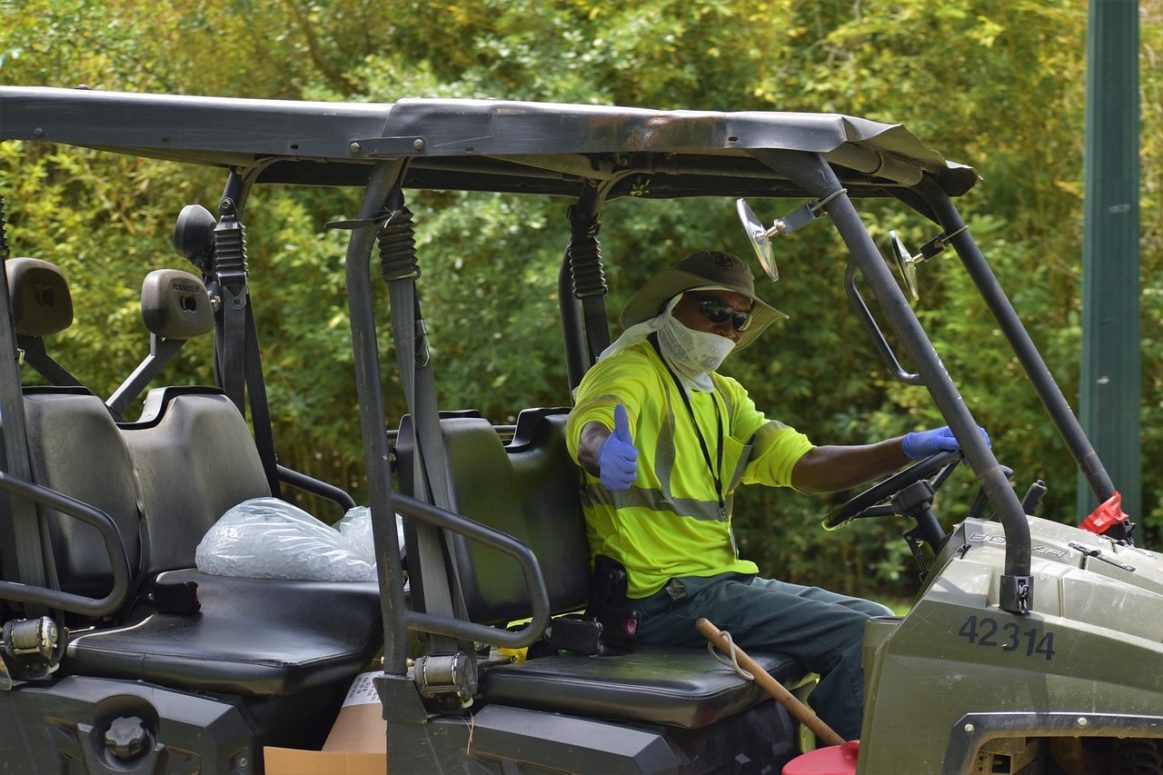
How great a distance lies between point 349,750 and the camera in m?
3.53

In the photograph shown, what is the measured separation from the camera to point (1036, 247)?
794cm

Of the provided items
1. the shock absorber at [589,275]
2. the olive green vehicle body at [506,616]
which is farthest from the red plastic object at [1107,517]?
the shock absorber at [589,275]

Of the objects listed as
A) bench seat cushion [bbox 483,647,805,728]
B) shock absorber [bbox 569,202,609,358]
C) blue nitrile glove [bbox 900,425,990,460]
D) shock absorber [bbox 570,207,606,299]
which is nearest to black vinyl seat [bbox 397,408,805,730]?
bench seat cushion [bbox 483,647,805,728]

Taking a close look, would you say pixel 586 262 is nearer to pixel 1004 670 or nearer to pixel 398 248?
pixel 398 248

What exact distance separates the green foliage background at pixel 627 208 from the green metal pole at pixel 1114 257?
2.30 m

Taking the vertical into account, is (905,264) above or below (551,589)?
above

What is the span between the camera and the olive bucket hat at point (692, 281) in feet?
13.5

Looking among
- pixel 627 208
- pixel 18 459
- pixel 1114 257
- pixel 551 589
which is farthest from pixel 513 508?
pixel 627 208

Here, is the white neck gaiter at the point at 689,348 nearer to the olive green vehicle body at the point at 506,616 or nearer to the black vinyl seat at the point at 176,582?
the olive green vehicle body at the point at 506,616

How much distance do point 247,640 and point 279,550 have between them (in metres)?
0.40

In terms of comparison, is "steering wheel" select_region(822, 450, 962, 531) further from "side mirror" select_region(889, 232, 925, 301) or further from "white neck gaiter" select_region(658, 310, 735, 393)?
"white neck gaiter" select_region(658, 310, 735, 393)

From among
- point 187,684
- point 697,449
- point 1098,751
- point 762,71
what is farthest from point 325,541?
point 762,71

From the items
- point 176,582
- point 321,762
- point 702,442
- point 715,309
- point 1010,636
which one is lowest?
point 321,762

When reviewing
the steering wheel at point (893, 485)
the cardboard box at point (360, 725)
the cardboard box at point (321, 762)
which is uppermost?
the steering wheel at point (893, 485)
